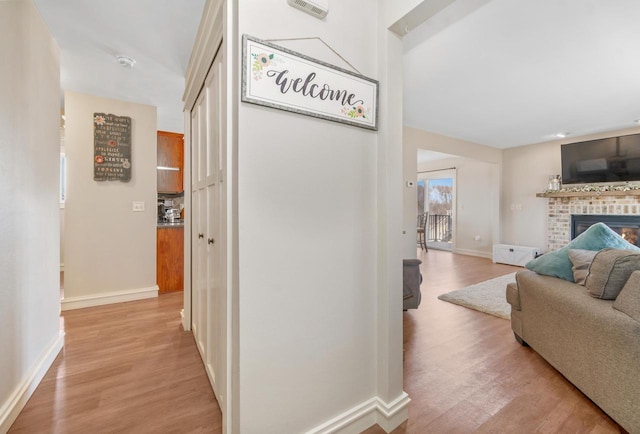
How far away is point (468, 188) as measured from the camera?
23.2 feet

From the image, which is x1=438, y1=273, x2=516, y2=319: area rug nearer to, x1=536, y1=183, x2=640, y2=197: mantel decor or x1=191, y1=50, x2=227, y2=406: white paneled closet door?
x1=536, y1=183, x2=640, y2=197: mantel decor

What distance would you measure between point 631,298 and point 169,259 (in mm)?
4353

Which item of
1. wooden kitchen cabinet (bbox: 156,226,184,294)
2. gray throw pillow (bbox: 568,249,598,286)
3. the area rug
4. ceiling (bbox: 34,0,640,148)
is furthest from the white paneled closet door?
the area rug

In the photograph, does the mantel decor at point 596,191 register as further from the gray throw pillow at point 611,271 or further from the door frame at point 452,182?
the gray throw pillow at point 611,271

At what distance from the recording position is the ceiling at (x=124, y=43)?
1.88 meters

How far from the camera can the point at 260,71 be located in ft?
3.68

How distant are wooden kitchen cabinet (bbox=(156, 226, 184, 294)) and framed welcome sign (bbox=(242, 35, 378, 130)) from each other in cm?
322

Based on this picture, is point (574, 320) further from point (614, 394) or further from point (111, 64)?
point (111, 64)

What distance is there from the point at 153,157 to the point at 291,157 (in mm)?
3059

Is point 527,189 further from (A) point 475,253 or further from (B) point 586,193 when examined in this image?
(A) point 475,253

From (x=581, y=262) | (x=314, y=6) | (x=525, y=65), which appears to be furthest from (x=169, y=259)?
(x=525, y=65)

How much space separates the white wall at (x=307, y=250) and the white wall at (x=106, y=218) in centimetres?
301

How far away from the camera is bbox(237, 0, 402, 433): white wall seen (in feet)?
3.70

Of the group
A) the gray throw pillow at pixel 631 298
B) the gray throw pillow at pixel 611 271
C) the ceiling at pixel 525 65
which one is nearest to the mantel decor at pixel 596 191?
the ceiling at pixel 525 65
